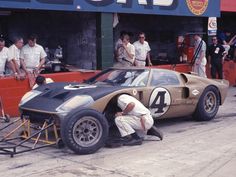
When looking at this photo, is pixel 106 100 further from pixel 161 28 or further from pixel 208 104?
pixel 161 28

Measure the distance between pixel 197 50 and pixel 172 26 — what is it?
324 centimetres

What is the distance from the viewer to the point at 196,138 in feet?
24.0

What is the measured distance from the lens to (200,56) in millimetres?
13891

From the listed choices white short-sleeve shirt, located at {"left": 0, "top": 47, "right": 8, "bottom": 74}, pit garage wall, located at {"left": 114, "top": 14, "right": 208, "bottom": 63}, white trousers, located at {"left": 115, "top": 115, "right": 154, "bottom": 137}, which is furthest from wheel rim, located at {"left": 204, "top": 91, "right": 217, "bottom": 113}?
pit garage wall, located at {"left": 114, "top": 14, "right": 208, "bottom": 63}

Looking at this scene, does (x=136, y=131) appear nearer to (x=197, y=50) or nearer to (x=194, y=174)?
(x=194, y=174)

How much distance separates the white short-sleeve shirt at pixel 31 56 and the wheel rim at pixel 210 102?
12.9 ft

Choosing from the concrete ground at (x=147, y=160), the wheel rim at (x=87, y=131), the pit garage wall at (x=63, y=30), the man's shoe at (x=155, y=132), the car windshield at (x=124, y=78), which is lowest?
the concrete ground at (x=147, y=160)

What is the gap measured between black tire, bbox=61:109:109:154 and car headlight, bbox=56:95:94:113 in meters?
0.26

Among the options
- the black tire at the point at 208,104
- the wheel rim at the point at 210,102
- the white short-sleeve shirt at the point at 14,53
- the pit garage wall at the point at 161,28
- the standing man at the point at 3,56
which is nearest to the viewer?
the black tire at the point at 208,104

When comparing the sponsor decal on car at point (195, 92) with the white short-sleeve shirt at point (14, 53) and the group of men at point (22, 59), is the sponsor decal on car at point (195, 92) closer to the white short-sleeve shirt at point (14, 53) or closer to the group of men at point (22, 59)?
the group of men at point (22, 59)

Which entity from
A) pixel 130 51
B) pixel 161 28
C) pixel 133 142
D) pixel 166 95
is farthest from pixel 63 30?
pixel 133 142

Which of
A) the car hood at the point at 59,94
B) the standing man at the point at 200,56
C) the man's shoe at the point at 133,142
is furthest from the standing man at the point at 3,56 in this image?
the standing man at the point at 200,56

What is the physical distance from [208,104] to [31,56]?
410cm

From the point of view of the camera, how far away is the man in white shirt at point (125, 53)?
1155cm
